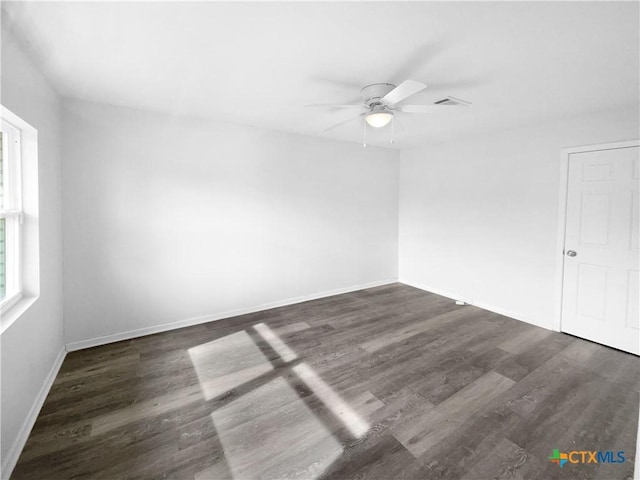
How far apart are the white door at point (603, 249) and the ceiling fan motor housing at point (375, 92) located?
95.9 inches

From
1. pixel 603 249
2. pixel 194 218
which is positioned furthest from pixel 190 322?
pixel 603 249

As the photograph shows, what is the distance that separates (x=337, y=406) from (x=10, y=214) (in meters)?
2.58

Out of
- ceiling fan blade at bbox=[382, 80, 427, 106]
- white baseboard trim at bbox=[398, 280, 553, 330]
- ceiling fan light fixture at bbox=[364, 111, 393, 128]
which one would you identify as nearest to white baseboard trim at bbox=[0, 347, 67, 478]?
ceiling fan blade at bbox=[382, 80, 427, 106]

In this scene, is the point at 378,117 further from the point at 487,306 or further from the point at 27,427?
the point at 27,427

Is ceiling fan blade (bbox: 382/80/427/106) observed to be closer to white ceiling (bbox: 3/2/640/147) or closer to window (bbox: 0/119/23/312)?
white ceiling (bbox: 3/2/640/147)

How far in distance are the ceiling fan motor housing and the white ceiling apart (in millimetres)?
70

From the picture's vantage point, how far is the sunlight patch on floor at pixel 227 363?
8.14ft

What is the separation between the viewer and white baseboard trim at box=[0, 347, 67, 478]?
1.61 metres

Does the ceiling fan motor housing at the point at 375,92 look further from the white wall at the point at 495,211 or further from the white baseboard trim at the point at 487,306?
the white baseboard trim at the point at 487,306

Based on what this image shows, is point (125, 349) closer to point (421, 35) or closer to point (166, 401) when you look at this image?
point (166, 401)

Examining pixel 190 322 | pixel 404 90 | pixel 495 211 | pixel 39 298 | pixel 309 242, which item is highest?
pixel 404 90

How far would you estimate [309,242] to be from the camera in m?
4.55

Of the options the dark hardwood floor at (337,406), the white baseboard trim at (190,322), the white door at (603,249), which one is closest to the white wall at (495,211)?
the white door at (603,249)

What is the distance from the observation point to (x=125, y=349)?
3.04 meters
